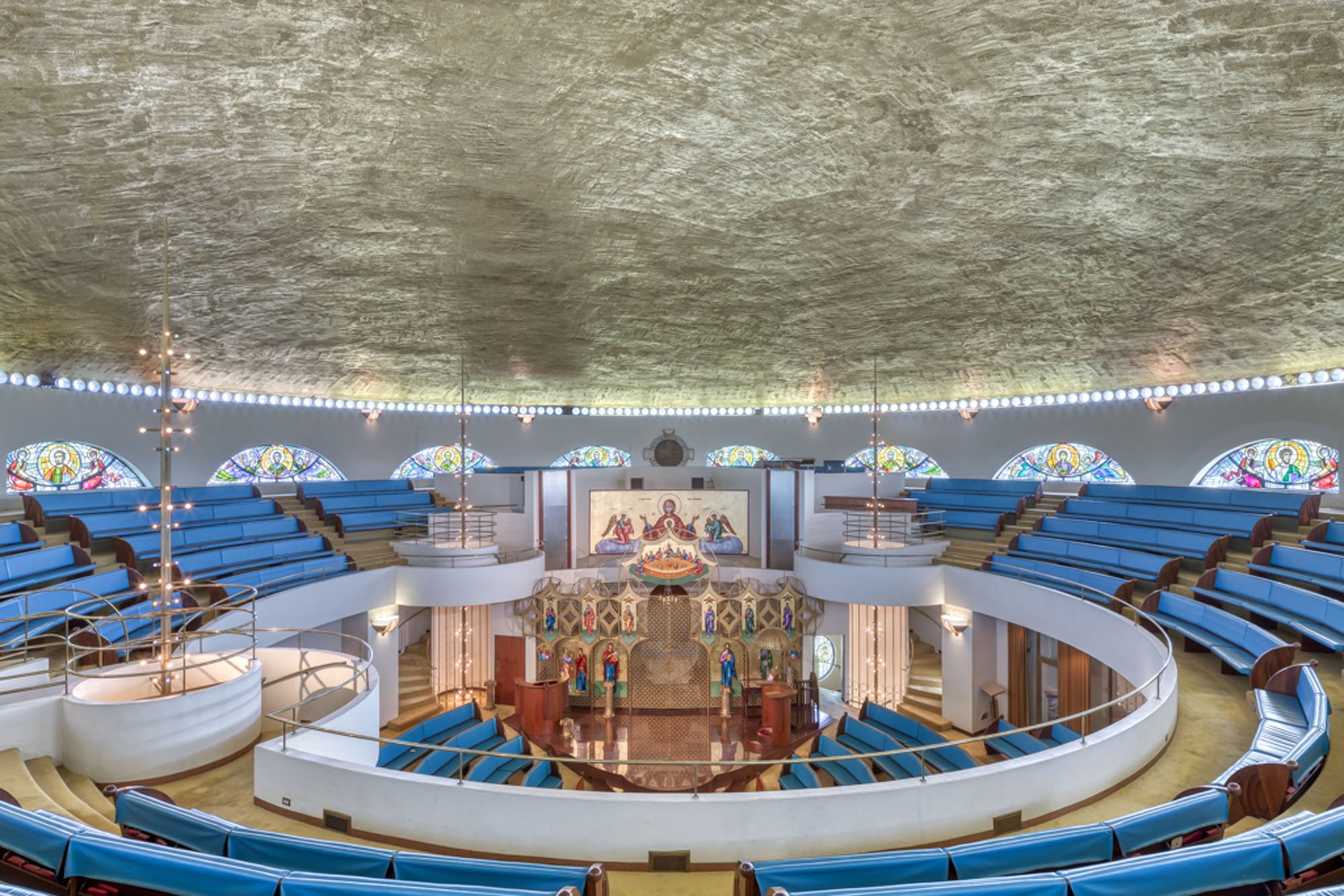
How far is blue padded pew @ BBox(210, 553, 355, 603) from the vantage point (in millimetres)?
11555

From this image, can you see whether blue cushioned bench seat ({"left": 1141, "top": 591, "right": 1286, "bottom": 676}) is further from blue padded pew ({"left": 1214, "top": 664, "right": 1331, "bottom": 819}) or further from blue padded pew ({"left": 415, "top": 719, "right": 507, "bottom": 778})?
blue padded pew ({"left": 415, "top": 719, "right": 507, "bottom": 778})

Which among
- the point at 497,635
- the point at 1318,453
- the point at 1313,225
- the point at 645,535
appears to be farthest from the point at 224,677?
the point at 1318,453

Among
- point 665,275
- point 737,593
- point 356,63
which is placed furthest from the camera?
point 737,593

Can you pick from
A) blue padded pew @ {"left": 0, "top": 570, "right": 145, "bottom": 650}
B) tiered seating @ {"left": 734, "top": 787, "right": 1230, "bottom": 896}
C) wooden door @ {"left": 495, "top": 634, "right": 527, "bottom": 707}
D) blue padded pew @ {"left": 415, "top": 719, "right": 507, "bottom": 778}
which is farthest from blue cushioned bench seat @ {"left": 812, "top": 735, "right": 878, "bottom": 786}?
blue padded pew @ {"left": 0, "top": 570, "right": 145, "bottom": 650}

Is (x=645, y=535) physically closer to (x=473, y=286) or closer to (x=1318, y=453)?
(x=473, y=286)

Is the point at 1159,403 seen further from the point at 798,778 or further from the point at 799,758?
the point at 799,758

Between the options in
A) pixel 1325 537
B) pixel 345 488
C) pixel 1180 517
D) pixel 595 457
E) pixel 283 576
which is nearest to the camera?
pixel 1325 537

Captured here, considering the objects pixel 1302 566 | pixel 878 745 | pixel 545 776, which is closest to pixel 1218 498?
pixel 1302 566

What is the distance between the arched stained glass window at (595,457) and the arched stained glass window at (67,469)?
11.7 m

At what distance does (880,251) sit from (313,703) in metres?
9.96

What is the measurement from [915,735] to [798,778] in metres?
2.53

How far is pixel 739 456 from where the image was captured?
2405 cm

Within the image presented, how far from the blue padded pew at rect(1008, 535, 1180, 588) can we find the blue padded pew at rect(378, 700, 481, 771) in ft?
40.5

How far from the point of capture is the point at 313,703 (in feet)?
26.9
